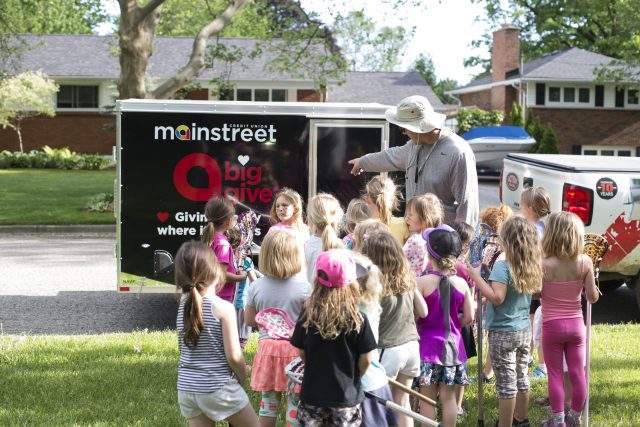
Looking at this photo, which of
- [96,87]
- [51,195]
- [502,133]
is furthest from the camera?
[96,87]

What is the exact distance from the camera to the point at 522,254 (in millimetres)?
5387

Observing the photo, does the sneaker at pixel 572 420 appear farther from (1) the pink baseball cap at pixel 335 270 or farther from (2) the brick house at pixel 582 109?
(2) the brick house at pixel 582 109

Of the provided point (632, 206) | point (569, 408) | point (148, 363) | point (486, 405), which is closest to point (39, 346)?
point (148, 363)

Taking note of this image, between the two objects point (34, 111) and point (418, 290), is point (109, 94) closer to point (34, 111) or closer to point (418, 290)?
point (34, 111)

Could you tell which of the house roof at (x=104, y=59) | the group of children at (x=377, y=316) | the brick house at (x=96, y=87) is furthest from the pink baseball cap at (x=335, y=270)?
the house roof at (x=104, y=59)

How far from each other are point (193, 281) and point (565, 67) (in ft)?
132

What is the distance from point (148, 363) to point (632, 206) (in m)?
5.30

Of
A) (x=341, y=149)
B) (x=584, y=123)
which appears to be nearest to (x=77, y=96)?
(x=584, y=123)

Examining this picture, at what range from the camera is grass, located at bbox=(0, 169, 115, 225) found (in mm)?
20397

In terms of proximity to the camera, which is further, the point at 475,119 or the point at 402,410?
the point at 475,119

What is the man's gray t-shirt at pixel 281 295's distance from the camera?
194 inches

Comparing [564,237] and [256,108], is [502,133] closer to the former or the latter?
[256,108]

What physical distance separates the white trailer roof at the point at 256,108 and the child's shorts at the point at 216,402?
521cm

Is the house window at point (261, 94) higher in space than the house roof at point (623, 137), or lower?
higher
